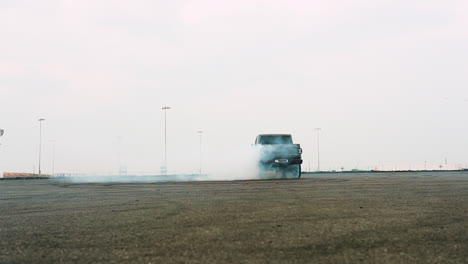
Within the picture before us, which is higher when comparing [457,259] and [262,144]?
[262,144]

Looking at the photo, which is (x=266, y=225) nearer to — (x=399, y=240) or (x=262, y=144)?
(x=399, y=240)

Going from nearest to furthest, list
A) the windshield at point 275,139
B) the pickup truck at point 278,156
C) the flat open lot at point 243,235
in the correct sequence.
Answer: the flat open lot at point 243,235, the pickup truck at point 278,156, the windshield at point 275,139

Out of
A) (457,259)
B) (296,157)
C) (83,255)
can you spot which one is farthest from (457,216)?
(296,157)

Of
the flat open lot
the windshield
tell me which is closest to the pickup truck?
the windshield

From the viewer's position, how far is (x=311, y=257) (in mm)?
4789

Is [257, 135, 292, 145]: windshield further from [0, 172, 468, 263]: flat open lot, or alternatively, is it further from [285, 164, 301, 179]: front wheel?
[0, 172, 468, 263]: flat open lot

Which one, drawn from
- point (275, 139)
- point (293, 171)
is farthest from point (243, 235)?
point (293, 171)

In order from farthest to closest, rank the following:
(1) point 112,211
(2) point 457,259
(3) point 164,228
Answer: (1) point 112,211 < (3) point 164,228 < (2) point 457,259

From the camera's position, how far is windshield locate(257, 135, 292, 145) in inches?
1200

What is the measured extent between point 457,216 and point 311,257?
13.6 feet

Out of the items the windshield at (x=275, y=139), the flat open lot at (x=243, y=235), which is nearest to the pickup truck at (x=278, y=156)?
the windshield at (x=275, y=139)

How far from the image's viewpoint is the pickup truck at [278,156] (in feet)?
97.0

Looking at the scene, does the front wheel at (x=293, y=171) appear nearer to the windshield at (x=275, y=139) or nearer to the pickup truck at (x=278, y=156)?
the pickup truck at (x=278, y=156)

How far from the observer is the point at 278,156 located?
29.6 m
